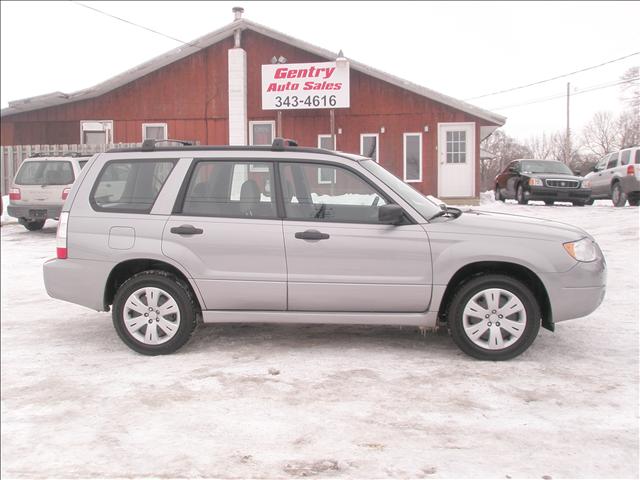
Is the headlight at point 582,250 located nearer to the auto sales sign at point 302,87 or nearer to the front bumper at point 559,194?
the front bumper at point 559,194

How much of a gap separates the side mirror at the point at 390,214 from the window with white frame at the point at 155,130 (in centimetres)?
1722

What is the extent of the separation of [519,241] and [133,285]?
3.13 m

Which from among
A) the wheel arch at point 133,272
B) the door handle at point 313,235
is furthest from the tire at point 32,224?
the door handle at point 313,235

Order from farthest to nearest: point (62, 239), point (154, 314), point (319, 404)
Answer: point (62, 239), point (154, 314), point (319, 404)

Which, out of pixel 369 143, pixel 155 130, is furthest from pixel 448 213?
pixel 155 130

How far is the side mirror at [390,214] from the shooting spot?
484 cm

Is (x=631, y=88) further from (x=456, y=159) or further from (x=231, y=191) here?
(x=456, y=159)

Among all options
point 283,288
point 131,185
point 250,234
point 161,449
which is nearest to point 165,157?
point 131,185

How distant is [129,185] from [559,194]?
12.9 feet

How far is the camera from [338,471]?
3.12m

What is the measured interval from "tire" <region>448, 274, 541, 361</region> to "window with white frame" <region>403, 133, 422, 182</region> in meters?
15.5

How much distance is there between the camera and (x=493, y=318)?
4844 mm

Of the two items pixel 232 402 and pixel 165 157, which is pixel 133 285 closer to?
pixel 165 157

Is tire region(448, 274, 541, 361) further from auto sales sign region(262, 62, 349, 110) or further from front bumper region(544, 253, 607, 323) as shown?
auto sales sign region(262, 62, 349, 110)
